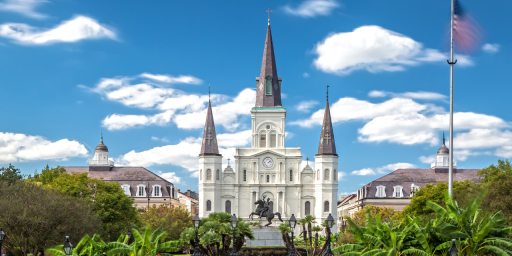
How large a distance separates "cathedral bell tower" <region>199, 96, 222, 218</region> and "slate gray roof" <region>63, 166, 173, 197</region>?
12.1 m

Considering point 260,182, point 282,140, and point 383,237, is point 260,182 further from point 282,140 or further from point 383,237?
point 383,237

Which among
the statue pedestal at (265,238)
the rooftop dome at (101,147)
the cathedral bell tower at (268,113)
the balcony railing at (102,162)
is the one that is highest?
the cathedral bell tower at (268,113)

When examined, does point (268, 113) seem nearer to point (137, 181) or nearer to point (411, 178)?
point (137, 181)

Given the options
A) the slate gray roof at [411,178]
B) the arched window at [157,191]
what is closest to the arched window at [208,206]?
the arched window at [157,191]

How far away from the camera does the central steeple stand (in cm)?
9838

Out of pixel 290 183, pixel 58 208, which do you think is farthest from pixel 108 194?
pixel 290 183

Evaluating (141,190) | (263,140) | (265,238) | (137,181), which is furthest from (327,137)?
(265,238)

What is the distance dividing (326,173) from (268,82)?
18.9 metres

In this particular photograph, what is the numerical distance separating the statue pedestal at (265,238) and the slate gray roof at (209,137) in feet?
122

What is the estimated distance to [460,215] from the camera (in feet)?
84.3

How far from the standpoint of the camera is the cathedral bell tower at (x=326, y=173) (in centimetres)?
9156

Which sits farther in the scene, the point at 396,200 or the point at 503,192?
the point at 396,200

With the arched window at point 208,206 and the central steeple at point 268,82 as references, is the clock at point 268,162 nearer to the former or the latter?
the central steeple at point 268,82

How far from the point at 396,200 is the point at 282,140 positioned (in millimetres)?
22955
